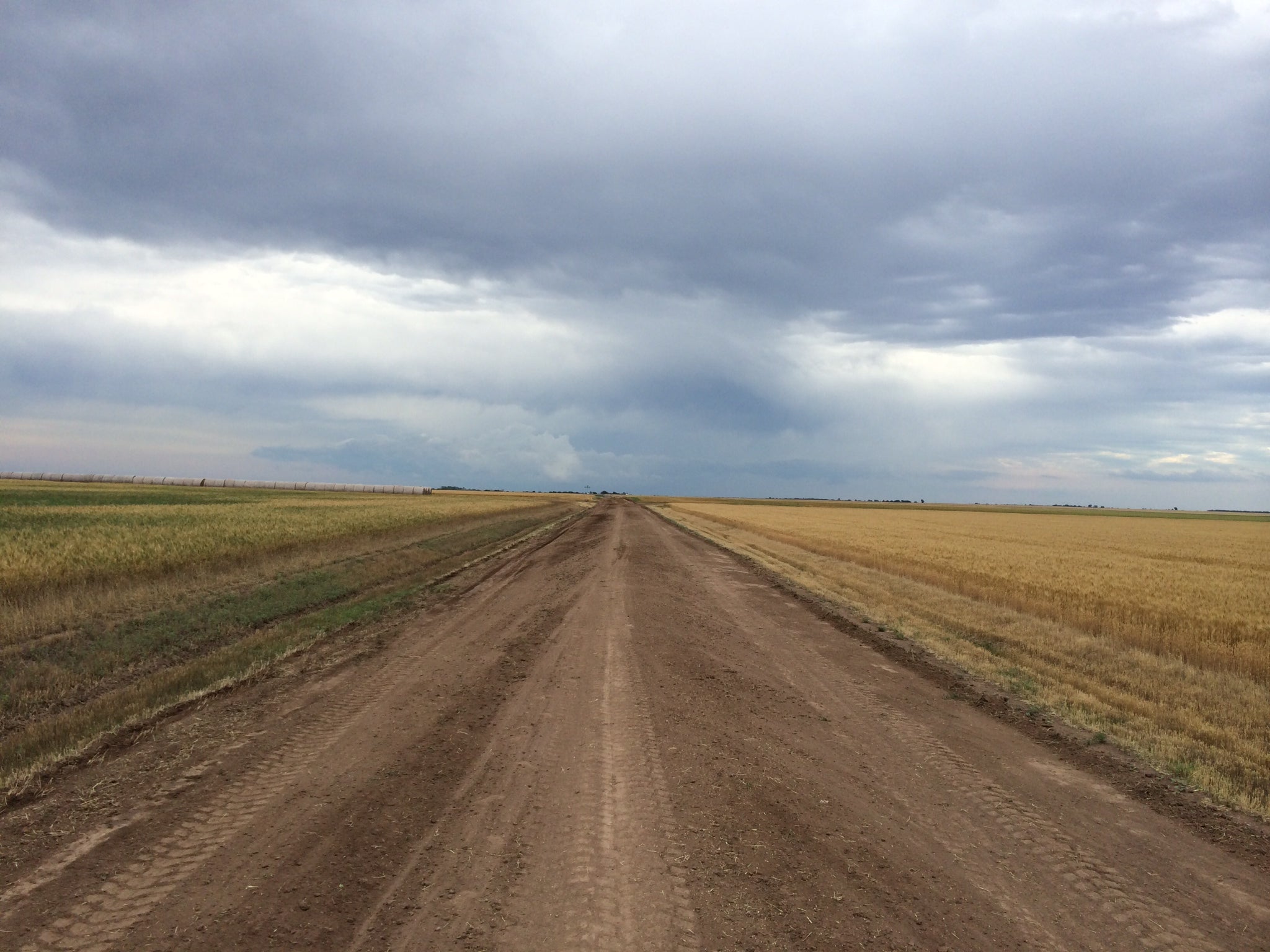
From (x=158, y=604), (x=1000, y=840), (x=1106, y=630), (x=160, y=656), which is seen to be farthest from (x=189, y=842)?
(x=1106, y=630)

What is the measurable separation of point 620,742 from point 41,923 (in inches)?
171

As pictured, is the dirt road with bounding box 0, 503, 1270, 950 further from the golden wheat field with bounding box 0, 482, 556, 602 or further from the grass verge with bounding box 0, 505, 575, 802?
the golden wheat field with bounding box 0, 482, 556, 602

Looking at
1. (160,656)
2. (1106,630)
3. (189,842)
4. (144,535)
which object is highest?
(144,535)

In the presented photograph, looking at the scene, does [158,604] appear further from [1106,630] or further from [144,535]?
[1106,630]

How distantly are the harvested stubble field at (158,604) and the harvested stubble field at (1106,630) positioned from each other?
35.5 feet

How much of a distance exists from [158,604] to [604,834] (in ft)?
43.6

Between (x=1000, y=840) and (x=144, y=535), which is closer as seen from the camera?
(x=1000, y=840)

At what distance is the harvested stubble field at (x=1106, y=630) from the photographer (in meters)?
8.16

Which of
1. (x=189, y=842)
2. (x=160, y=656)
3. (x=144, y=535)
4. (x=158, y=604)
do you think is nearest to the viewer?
(x=189, y=842)

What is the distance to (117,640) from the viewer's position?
1168 centimetres

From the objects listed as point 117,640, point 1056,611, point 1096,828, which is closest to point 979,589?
point 1056,611

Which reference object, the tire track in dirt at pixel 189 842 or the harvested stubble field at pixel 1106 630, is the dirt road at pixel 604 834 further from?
the harvested stubble field at pixel 1106 630

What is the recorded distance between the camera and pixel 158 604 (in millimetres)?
14406

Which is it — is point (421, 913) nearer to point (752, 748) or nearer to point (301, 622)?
point (752, 748)
